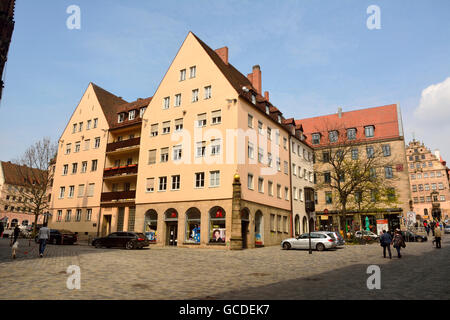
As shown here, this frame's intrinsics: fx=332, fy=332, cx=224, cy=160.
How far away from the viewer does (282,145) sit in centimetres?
4053

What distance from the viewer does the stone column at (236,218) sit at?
1085 inches

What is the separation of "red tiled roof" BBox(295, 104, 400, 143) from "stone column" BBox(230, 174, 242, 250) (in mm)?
25480

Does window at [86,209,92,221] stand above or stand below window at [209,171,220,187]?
below

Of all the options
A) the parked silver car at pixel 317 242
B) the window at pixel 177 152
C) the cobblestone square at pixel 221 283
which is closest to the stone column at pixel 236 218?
the parked silver car at pixel 317 242

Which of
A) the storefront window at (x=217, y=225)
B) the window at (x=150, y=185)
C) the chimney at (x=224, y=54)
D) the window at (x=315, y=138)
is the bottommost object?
the storefront window at (x=217, y=225)

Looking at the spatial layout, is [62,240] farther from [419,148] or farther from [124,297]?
[419,148]

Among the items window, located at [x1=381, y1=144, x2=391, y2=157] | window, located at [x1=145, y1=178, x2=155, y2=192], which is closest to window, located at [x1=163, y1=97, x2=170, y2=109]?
window, located at [x1=145, y1=178, x2=155, y2=192]

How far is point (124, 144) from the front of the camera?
131ft

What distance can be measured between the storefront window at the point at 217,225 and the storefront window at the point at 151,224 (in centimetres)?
704

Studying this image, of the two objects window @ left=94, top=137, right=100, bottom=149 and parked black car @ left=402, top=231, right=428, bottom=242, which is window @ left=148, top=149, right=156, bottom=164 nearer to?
window @ left=94, top=137, right=100, bottom=149

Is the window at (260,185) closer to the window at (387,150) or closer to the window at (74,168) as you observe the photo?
the window at (387,150)

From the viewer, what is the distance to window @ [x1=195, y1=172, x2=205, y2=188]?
3137 centimetres
